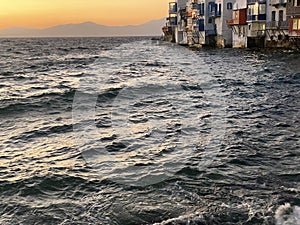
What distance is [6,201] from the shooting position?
8.45 meters

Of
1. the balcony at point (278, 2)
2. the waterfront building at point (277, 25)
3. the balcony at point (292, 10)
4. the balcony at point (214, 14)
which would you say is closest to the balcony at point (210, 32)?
the balcony at point (214, 14)

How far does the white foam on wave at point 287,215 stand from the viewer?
7.05 metres

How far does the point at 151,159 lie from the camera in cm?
1112

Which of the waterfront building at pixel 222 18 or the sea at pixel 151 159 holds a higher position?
the waterfront building at pixel 222 18

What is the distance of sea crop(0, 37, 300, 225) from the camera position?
775 centimetres

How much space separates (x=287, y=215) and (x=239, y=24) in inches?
2398

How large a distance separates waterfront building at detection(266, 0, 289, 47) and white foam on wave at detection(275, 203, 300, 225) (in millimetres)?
49431

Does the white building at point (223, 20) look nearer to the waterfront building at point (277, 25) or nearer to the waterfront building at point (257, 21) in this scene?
the waterfront building at point (257, 21)

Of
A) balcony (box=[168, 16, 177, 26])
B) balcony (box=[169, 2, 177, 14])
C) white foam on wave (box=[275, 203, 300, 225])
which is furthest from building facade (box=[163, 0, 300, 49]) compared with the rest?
white foam on wave (box=[275, 203, 300, 225])

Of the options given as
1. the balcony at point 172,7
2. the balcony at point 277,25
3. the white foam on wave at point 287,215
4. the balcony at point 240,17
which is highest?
the balcony at point 172,7

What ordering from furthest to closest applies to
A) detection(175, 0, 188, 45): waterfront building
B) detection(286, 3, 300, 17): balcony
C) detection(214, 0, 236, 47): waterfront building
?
detection(175, 0, 188, 45): waterfront building, detection(214, 0, 236, 47): waterfront building, detection(286, 3, 300, 17): balcony

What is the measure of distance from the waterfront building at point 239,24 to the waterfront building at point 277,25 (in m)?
6.01

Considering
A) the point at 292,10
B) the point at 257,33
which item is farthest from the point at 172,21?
the point at 292,10

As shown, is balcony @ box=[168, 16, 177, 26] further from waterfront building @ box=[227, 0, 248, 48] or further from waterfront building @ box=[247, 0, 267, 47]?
waterfront building @ box=[247, 0, 267, 47]
